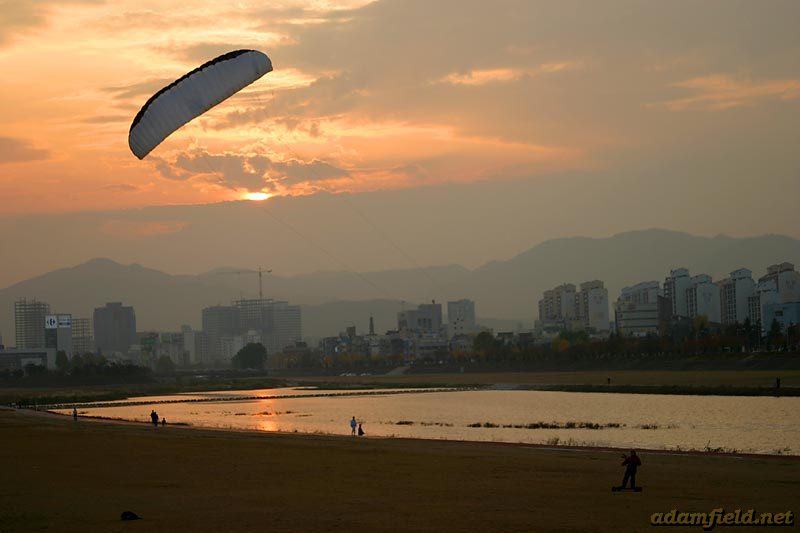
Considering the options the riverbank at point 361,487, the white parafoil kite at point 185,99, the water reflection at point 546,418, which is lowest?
the water reflection at point 546,418

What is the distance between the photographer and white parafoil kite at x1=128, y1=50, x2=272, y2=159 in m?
34.0

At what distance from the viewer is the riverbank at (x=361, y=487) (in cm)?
2184

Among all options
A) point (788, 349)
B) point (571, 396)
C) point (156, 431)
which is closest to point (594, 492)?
point (156, 431)

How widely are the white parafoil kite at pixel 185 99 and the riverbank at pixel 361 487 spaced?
1063 centimetres

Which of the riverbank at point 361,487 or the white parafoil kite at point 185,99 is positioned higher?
the white parafoil kite at point 185,99

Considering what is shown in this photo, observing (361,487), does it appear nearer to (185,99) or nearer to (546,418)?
(185,99)

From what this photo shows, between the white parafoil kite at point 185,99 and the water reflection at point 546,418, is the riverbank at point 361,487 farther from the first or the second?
the white parafoil kite at point 185,99

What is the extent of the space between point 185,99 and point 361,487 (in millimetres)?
14168

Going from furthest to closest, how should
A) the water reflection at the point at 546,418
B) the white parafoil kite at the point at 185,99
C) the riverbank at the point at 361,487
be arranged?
the water reflection at the point at 546,418 < the white parafoil kite at the point at 185,99 < the riverbank at the point at 361,487

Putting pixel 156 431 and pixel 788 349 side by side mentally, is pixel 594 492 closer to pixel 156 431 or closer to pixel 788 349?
pixel 156 431

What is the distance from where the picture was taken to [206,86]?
34594 mm

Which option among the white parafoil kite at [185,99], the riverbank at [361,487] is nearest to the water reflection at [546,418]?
the riverbank at [361,487]

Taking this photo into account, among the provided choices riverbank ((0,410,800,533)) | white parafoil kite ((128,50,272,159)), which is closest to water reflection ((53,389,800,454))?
riverbank ((0,410,800,533))

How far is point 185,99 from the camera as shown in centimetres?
3428
